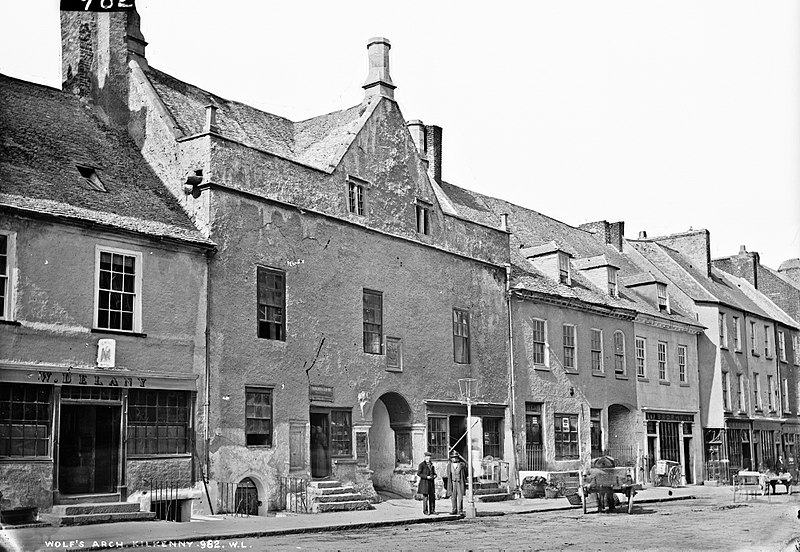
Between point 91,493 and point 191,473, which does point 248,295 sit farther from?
point 91,493

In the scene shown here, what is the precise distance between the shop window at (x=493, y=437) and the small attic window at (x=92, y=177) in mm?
15158

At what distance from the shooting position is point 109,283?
20.7 metres

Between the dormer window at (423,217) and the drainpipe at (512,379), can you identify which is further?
the drainpipe at (512,379)

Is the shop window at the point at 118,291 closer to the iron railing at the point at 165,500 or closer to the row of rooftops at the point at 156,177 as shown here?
the row of rooftops at the point at 156,177

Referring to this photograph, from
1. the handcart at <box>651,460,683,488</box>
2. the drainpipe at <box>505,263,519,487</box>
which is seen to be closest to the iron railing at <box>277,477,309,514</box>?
the drainpipe at <box>505,263,519,487</box>

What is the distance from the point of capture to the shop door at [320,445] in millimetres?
25375

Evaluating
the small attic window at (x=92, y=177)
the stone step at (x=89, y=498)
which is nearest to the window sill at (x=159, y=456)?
the stone step at (x=89, y=498)

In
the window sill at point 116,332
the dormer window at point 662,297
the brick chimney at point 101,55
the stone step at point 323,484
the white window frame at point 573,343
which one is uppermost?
the brick chimney at point 101,55

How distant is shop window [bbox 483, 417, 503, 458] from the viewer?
104 feet

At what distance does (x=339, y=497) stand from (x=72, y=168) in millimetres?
10306

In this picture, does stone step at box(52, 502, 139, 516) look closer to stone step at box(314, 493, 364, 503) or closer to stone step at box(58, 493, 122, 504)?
stone step at box(58, 493, 122, 504)

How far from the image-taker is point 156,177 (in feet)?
78.7

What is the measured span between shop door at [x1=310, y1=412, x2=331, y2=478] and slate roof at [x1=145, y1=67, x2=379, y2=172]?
6769mm

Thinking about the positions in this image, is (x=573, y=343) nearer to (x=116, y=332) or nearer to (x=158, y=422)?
(x=158, y=422)
